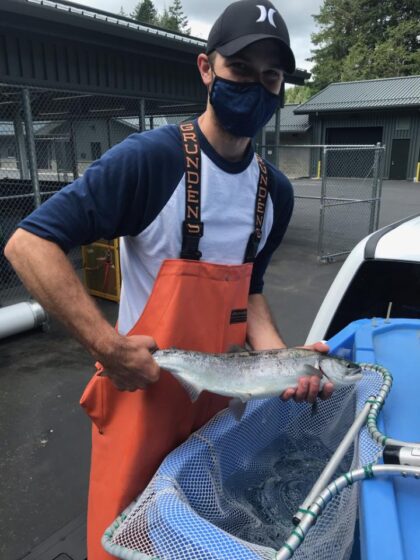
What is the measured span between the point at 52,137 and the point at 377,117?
2569 centimetres

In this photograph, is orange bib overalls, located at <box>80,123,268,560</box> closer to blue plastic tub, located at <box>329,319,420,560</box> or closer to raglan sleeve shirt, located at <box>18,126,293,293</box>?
raglan sleeve shirt, located at <box>18,126,293,293</box>

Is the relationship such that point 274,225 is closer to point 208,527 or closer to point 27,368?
point 208,527

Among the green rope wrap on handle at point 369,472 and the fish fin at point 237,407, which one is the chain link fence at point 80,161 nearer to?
the fish fin at point 237,407

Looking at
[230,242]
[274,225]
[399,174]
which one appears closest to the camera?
[230,242]

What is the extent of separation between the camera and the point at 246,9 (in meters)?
1.78

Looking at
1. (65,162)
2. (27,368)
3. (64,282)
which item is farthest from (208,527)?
(65,162)

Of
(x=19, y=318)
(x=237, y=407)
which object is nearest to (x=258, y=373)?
(x=237, y=407)

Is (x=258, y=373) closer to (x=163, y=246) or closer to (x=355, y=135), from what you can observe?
(x=163, y=246)

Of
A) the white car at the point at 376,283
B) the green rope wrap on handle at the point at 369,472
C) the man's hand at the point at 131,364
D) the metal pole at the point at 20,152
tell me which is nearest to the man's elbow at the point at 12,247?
the man's hand at the point at 131,364

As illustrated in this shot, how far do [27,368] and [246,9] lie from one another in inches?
202

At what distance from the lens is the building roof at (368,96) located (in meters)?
30.9

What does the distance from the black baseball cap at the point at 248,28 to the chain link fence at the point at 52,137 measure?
7126 millimetres

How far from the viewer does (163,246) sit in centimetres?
180

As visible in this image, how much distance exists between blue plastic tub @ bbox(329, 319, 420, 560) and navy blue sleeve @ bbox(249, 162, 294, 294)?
520 mm
